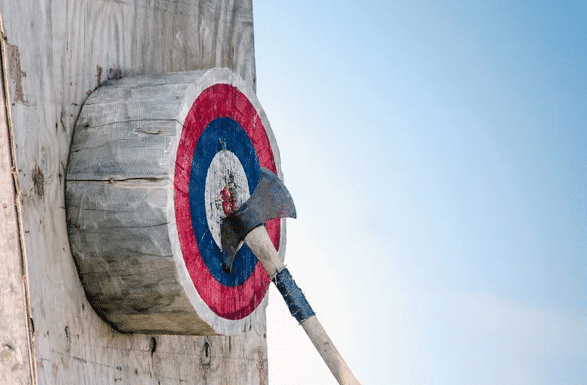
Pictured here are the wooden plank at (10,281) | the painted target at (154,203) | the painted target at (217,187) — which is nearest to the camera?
the wooden plank at (10,281)

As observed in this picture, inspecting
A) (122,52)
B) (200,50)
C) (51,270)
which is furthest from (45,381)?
(200,50)

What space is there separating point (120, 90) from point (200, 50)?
2.57ft

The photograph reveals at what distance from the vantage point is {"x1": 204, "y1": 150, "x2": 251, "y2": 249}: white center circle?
2771 mm

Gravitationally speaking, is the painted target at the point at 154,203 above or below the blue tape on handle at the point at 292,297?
above

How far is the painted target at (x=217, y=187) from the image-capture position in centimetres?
261

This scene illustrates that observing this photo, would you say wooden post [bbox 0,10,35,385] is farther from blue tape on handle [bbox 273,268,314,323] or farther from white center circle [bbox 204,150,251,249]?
blue tape on handle [bbox 273,268,314,323]

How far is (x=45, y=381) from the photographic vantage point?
243 cm

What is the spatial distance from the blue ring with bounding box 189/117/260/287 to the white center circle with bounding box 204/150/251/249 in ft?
0.07

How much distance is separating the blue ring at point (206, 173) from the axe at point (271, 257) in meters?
0.06

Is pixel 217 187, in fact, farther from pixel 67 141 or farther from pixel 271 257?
pixel 67 141

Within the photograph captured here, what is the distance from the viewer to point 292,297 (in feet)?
9.26

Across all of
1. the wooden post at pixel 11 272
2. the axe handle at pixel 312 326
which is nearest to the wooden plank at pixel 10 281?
the wooden post at pixel 11 272

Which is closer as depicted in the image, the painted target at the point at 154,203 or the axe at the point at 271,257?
the painted target at the point at 154,203

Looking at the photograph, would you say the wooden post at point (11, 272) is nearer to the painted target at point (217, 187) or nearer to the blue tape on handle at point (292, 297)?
the painted target at point (217, 187)
